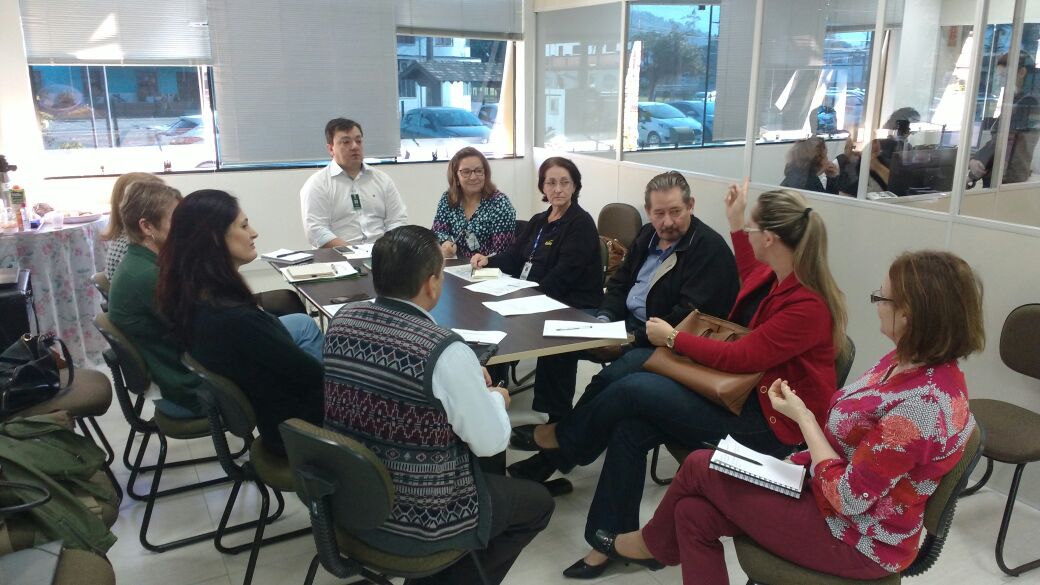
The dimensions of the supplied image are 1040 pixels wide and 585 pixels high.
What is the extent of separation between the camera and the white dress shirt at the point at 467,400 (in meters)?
1.67

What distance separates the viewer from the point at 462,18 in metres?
6.25

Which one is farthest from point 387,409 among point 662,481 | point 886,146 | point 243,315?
point 886,146

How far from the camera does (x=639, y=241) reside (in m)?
3.40

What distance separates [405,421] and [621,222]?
11.4 ft

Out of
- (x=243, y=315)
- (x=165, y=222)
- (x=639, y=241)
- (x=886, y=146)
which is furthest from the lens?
(x=886, y=146)

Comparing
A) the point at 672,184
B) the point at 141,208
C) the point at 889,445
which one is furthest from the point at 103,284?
the point at 889,445

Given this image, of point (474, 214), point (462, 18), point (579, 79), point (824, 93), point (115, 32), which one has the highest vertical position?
point (462, 18)

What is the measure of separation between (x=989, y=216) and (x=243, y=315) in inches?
120

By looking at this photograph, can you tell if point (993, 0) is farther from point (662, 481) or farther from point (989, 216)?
point (662, 481)

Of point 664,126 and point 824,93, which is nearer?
point 824,93

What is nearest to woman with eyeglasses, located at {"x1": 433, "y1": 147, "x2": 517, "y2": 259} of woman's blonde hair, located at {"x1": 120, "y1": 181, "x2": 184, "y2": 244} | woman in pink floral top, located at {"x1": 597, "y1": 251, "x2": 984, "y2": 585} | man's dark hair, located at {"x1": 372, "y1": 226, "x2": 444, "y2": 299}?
woman's blonde hair, located at {"x1": 120, "y1": 181, "x2": 184, "y2": 244}

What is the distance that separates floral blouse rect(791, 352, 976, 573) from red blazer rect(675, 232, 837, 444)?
49cm

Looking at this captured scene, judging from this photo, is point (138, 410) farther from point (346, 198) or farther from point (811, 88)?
point (811, 88)

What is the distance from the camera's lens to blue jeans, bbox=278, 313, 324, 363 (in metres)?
3.12
